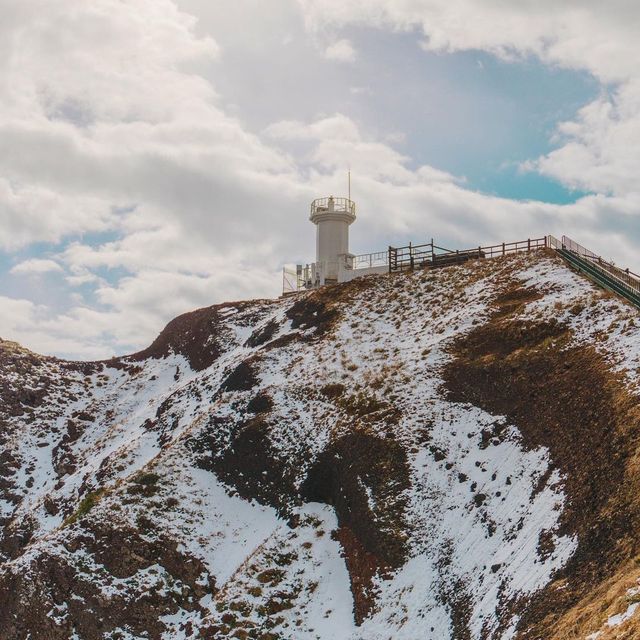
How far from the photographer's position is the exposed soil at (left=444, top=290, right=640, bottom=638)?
21938mm

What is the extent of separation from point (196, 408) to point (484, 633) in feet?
98.9

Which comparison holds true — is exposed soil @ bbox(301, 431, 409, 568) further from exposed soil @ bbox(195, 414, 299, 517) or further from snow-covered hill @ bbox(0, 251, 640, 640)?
exposed soil @ bbox(195, 414, 299, 517)

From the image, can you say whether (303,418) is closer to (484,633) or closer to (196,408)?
(196,408)

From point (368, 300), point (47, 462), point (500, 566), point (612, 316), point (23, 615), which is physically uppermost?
point (368, 300)

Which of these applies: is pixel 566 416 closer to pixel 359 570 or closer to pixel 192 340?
pixel 359 570

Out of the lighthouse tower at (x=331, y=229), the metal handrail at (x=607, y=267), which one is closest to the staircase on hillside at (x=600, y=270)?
the metal handrail at (x=607, y=267)

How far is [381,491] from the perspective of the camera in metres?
35.2

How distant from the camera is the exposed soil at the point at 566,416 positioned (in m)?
21.9

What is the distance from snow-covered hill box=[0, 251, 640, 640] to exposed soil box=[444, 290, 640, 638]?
0.33 feet

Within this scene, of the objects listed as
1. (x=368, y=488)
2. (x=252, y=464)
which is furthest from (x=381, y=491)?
(x=252, y=464)

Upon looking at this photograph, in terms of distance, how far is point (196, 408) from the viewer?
50.7 m

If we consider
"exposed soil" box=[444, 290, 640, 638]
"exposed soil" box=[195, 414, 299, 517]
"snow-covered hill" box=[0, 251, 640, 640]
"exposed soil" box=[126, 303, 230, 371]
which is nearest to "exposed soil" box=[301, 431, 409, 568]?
"snow-covered hill" box=[0, 251, 640, 640]

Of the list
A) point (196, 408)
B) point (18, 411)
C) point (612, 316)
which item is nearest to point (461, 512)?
point (612, 316)

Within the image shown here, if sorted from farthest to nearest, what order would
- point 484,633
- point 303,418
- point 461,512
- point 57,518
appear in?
point 57,518 < point 303,418 < point 461,512 < point 484,633
